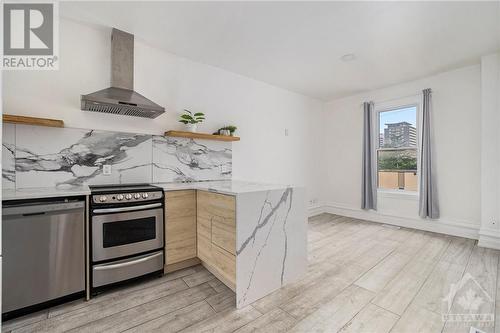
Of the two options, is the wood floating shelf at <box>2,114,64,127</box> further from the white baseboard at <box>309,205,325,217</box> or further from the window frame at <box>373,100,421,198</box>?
the window frame at <box>373,100,421,198</box>

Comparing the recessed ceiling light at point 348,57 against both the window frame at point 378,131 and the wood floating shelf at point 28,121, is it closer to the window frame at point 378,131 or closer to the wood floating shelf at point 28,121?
the window frame at point 378,131

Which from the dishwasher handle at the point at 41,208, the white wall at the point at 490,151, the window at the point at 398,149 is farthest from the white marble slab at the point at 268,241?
the window at the point at 398,149

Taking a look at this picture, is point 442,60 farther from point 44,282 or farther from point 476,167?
point 44,282

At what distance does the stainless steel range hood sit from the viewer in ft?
7.48

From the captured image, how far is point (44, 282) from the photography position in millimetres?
1775

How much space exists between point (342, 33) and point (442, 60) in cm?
180

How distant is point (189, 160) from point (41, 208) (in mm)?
1644

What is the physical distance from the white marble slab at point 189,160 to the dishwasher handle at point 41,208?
1.02 meters

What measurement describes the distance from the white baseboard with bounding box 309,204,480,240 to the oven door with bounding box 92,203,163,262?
11.3 ft

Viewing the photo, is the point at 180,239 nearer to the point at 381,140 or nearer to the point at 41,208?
the point at 41,208

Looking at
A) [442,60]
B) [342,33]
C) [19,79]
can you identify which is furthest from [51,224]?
[442,60]

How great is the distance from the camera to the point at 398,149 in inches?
167
